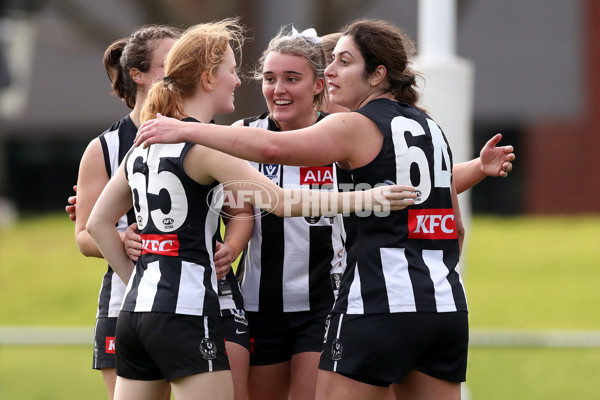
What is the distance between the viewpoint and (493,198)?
2159 centimetres

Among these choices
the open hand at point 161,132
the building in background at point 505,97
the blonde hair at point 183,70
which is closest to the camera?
the open hand at point 161,132

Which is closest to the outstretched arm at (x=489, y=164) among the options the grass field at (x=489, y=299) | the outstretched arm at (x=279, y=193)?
the outstretched arm at (x=279, y=193)

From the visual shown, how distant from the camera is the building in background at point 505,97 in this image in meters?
21.1

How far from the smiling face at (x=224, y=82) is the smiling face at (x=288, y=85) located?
55 centimetres

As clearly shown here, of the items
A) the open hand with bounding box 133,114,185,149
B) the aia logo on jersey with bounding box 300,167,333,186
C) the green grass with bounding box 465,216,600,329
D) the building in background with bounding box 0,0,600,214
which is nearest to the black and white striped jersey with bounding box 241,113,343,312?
the aia logo on jersey with bounding box 300,167,333,186

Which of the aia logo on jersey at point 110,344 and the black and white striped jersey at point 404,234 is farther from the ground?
the black and white striped jersey at point 404,234

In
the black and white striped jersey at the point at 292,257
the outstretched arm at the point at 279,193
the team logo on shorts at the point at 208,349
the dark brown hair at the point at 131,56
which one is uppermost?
the dark brown hair at the point at 131,56

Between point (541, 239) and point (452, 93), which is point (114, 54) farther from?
point (541, 239)

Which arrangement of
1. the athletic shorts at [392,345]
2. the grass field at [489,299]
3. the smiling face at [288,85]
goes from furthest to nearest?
the grass field at [489,299] → the smiling face at [288,85] → the athletic shorts at [392,345]

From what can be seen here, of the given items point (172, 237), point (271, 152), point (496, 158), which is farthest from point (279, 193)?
point (496, 158)

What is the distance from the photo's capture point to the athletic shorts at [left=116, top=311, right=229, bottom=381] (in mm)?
3115

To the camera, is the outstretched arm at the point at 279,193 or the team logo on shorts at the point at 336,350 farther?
the team logo on shorts at the point at 336,350

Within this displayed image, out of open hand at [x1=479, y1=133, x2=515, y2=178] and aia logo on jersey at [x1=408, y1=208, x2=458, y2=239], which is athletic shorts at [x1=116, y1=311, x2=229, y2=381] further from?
open hand at [x1=479, y1=133, x2=515, y2=178]

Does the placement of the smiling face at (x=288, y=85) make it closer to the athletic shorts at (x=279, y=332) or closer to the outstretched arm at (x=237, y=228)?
the outstretched arm at (x=237, y=228)
